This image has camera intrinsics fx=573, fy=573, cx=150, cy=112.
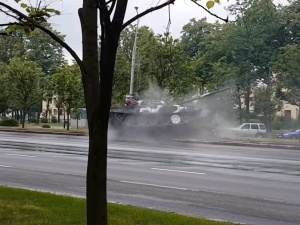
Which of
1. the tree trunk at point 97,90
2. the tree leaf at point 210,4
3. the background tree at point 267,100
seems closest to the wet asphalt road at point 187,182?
the tree trunk at point 97,90

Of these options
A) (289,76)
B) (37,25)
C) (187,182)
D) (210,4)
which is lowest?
(187,182)

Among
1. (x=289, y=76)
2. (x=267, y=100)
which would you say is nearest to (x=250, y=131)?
(x=267, y=100)

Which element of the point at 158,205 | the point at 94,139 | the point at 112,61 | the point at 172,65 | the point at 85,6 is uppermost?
the point at 172,65

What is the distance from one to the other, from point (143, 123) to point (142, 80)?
36.6ft

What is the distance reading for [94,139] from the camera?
4.01 m

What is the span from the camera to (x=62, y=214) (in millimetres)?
7293

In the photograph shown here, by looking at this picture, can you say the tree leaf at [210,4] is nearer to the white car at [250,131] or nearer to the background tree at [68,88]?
the background tree at [68,88]

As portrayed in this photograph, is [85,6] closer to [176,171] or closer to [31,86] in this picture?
[176,171]

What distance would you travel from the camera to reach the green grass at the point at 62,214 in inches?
271

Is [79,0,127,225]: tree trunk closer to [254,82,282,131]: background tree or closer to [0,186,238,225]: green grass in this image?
[0,186,238,225]: green grass

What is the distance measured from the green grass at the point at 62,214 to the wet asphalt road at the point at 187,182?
1.22 m

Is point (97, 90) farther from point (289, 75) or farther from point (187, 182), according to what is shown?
point (289, 75)

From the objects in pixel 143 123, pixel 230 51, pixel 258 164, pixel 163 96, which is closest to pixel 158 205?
pixel 258 164

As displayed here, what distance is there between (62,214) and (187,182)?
5596 mm
